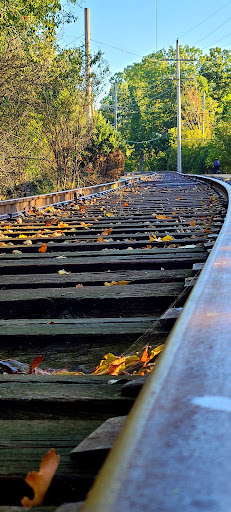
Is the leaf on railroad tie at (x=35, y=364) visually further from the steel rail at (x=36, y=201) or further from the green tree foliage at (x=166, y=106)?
the green tree foliage at (x=166, y=106)

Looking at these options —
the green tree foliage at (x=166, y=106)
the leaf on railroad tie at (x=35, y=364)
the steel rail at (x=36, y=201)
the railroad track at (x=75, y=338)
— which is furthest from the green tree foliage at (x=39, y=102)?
the green tree foliage at (x=166, y=106)

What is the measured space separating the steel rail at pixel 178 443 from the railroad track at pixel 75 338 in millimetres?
19

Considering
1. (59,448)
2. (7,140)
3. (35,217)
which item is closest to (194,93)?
(7,140)

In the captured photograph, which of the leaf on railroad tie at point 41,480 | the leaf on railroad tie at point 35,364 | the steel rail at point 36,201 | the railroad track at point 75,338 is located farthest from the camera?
the steel rail at point 36,201

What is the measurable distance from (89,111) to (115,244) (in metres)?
14.9

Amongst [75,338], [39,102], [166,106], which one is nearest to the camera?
[75,338]

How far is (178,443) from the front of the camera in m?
0.60

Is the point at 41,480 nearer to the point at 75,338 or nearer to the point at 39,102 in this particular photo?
the point at 75,338

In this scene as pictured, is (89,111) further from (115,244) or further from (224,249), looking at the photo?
(224,249)

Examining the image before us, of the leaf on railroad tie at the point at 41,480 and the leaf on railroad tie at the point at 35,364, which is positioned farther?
the leaf on railroad tie at the point at 35,364

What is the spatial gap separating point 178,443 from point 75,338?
1392 mm

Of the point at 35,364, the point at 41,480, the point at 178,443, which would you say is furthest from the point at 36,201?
the point at 178,443

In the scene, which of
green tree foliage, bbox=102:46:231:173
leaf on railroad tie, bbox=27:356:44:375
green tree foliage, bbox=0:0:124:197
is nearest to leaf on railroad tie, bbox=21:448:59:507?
leaf on railroad tie, bbox=27:356:44:375

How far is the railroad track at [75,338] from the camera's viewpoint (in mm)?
966
